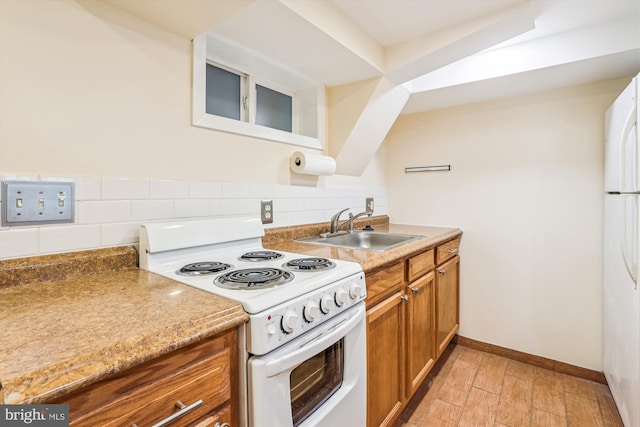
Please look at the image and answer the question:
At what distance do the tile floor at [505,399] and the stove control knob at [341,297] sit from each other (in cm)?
106

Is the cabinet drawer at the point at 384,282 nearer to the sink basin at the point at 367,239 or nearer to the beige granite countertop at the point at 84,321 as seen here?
the sink basin at the point at 367,239

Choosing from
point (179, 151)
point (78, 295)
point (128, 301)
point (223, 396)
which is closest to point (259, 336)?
point (223, 396)

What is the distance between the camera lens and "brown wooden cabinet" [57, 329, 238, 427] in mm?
527

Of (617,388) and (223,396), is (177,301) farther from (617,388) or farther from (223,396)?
(617,388)

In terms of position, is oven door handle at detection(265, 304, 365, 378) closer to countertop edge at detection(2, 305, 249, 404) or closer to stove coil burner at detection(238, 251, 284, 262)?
countertop edge at detection(2, 305, 249, 404)

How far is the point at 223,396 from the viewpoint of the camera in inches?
28.4

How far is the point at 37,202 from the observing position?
94cm

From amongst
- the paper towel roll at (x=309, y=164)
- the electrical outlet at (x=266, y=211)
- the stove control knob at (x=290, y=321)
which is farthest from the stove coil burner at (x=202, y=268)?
the paper towel roll at (x=309, y=164)

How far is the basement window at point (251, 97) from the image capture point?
1386 mm

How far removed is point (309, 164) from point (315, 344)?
110cm

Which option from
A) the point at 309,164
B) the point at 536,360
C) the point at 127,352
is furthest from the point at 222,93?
the point at 536,360

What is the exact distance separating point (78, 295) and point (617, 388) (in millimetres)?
2495

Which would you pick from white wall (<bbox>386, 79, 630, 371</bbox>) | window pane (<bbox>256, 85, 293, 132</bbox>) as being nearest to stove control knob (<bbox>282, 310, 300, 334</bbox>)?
window pane (<bbox>256, 85, 293, 132</bbox>)

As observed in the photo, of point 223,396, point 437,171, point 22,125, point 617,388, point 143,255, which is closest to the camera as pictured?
point 223,396
